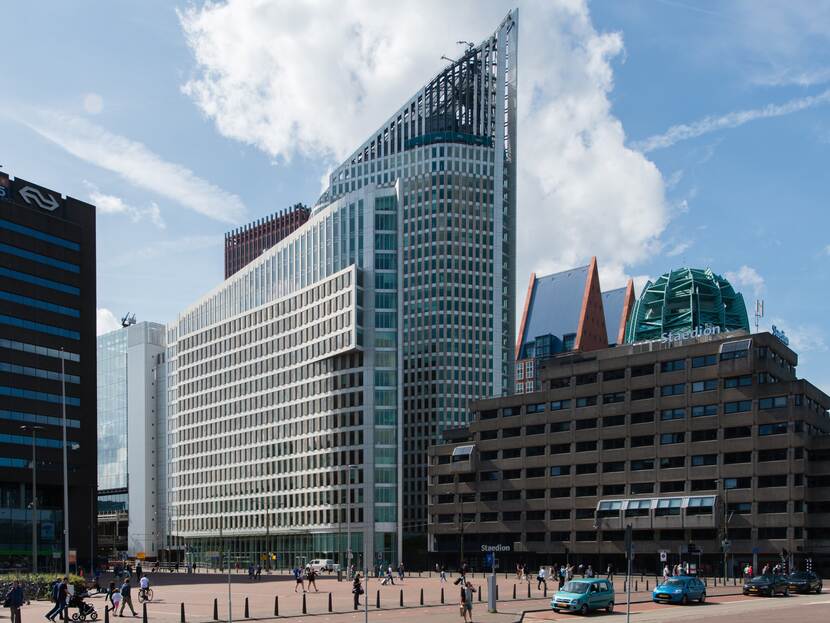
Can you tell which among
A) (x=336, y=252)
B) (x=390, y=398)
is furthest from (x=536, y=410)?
(x=336, y=252)

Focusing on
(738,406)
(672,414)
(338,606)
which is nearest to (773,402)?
(738,406)

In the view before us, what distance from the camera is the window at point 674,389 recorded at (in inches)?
4678

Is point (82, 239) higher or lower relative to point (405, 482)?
higher

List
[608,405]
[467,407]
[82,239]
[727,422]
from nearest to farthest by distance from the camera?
1. [727,422]
2. [608,405]
3. [82,239]
4. [467,407]

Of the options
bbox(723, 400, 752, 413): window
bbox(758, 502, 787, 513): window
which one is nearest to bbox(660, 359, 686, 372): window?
bbox(723, 400, 752, 413): window

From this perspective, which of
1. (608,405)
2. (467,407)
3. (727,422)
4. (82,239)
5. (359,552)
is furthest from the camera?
(467,407)

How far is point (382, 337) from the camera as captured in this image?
16700 centimetres

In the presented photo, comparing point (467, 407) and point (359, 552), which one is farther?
point (467, 407)

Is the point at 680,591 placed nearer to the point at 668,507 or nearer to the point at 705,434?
the point at 668,507

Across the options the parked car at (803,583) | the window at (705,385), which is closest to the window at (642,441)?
the window at (705,385)

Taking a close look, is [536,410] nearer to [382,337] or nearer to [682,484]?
[682,484]

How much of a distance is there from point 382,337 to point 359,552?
34.2 m

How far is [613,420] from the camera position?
124500mm

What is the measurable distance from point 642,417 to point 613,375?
6.30 metres
